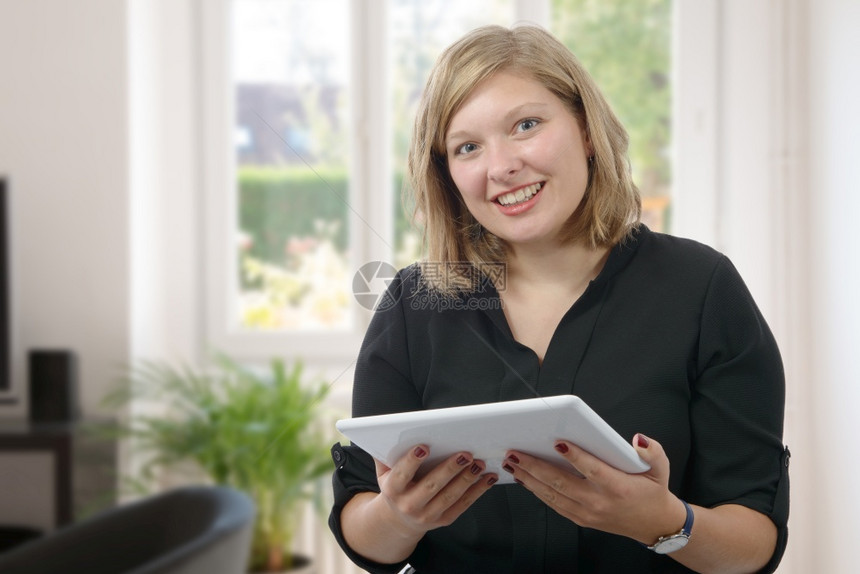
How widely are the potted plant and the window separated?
0.10 m

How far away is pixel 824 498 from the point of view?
145 centimetres

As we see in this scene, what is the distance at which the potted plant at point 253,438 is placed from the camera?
185 centimetres

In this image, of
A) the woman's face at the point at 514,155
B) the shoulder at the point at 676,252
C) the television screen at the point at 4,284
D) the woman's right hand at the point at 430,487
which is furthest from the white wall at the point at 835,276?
the television screen at the point at 4,284

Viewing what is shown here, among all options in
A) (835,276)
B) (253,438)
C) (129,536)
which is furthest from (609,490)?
(253,438)

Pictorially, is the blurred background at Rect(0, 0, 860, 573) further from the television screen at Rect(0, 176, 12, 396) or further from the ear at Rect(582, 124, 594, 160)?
the ear at Rect(582, 124, 594, 160)

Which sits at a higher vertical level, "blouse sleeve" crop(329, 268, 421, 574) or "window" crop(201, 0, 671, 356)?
"window" crop(201, 0, 671, 356)

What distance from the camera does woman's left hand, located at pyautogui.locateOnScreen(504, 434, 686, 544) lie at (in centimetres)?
58

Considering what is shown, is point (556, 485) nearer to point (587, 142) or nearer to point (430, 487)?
point (430, 487)

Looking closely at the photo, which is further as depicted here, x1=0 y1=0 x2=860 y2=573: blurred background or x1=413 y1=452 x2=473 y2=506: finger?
x1=0 y1=0 x2=860 y2=573: blurred background

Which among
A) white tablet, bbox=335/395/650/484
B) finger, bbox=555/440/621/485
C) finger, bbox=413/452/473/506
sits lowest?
finger, bbox=413/452/473/506

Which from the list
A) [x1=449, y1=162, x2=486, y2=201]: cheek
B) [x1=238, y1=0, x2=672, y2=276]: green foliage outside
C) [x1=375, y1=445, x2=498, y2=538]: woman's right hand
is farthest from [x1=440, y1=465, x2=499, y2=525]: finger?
[x1=238, y1=0, x2=672, y2=276]: green foliage outside

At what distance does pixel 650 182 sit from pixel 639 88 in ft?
0.67

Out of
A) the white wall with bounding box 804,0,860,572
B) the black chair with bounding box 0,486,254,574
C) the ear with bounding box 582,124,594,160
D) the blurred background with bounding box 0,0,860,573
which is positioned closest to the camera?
the ear with bounding box 582,124,594,160

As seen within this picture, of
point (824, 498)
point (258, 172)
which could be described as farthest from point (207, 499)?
point (824, 498)
